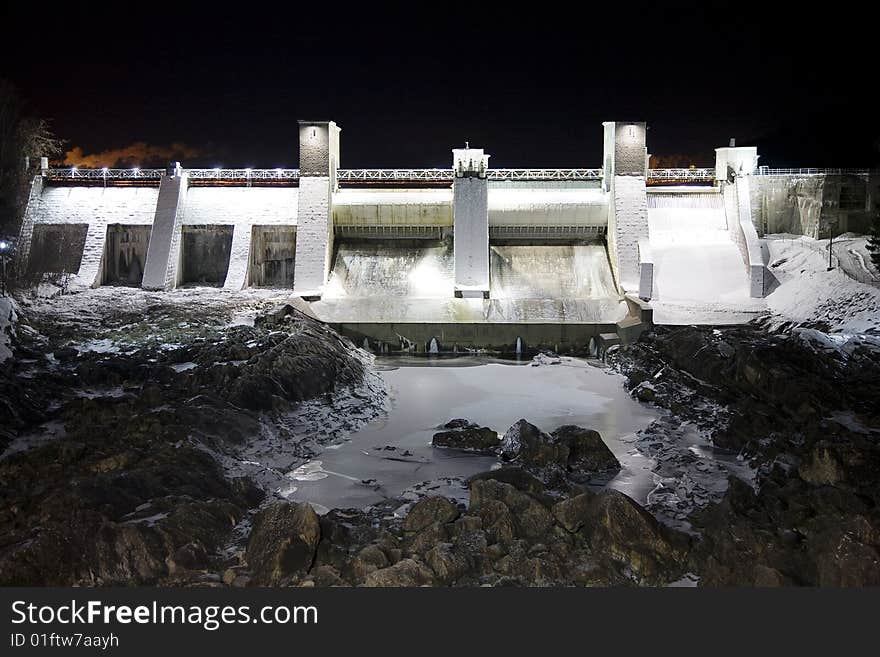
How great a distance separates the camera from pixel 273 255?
27.5 meters

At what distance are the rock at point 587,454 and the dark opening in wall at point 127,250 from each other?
66.4ft

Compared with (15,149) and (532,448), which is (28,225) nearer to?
(15,149)

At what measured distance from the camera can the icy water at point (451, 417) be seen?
11.2 metres

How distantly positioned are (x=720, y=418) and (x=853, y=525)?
6.71 metres

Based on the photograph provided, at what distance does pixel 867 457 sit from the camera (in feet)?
34.2

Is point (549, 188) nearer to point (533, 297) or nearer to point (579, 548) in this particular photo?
point (533, 297)

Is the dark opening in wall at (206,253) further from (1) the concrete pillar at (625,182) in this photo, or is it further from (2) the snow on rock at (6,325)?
(1) the concrete pillar at (625,182)

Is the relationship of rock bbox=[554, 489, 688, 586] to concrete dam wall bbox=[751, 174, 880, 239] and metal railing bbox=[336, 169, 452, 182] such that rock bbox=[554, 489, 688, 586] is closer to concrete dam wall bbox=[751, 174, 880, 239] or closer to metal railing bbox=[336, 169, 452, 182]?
metal railing bbox=[336, 169, 452, 182]

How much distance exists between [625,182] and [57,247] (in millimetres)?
20277

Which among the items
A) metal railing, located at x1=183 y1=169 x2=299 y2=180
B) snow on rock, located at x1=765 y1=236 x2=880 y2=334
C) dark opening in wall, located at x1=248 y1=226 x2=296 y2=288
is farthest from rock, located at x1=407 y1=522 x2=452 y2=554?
metal railing, located at x1=183 y1=169 x2=299 y2=180

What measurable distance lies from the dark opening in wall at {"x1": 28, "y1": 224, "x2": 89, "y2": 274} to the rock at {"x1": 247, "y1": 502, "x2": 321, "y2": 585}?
21.6m

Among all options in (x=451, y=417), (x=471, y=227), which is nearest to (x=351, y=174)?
(x=471, y=227)

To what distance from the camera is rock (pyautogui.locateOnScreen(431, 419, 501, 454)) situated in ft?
43.4

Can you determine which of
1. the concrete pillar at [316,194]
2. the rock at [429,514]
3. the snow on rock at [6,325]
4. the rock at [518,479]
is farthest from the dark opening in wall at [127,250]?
Result: the rock at [429,514]
